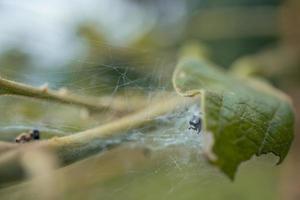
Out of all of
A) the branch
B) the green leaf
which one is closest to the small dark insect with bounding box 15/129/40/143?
the branch

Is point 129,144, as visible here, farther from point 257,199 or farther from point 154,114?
point 257,199

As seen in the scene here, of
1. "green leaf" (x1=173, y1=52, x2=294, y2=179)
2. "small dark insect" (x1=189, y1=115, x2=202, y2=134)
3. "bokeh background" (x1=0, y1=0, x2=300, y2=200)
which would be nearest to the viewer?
"green leaf" (x1=173, y1=52, x2=294, y2=179)

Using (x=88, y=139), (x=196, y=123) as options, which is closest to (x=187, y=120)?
(x=196, y=123)

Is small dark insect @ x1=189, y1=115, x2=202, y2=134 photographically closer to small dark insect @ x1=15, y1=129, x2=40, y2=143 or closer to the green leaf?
the green leaf

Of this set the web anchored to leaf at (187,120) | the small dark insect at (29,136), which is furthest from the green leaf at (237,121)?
the small dark insect at (29,136)

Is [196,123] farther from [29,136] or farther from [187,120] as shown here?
[29,136]
